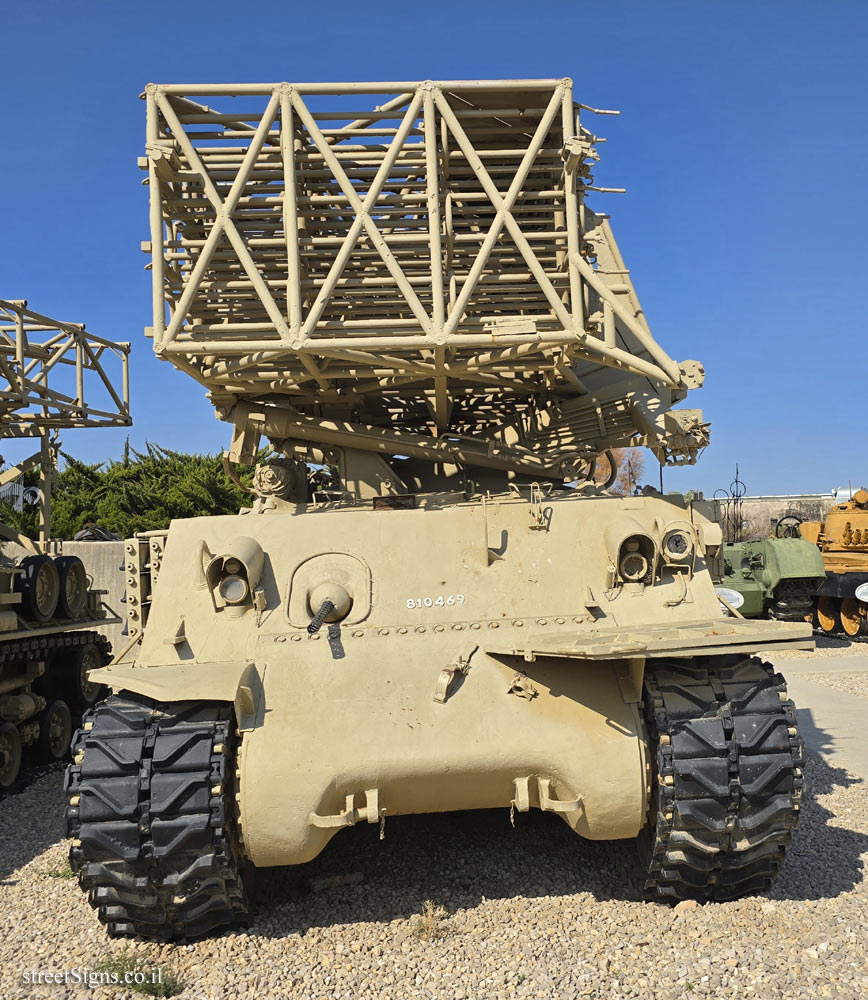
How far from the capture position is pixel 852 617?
17625mm

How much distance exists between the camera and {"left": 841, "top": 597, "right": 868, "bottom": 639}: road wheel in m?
17.4

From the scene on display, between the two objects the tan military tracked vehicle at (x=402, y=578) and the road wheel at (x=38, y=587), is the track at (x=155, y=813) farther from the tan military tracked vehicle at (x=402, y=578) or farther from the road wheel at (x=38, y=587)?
the road wheel at (x=38, y=587)

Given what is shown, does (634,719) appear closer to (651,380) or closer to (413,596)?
(413,596)

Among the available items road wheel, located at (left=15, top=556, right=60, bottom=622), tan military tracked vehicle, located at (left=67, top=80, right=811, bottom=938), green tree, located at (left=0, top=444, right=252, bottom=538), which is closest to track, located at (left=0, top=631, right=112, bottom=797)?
road wheel, located at (left=15, top=556, right=60, bottom=622)

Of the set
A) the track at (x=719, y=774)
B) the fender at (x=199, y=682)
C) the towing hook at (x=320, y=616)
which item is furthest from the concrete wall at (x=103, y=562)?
the track at (x=719, y=774)

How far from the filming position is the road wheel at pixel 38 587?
9.17 m

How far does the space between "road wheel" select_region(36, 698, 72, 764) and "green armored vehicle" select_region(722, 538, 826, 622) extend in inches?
471

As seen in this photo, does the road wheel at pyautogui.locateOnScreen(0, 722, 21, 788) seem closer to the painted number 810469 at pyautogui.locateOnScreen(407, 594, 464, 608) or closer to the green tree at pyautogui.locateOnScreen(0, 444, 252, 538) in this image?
the painted number 810469 at pyautogui.locateOnScreen(407, 594, 464, 608)

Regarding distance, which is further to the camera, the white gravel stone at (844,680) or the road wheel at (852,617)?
the road wheel at (852,617)

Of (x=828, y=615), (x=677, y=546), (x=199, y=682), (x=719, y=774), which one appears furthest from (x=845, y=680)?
(x=199, y=682)

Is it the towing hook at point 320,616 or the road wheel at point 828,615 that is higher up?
the towing hook at point 320,616

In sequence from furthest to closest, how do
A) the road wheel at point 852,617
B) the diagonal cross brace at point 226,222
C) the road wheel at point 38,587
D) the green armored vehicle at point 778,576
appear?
1. the road wheel at point 852,617
2. the green armored vehicle at point 778,576
3. the road wheel at point 38,587
4. the diagonal cross brace at point 226,222

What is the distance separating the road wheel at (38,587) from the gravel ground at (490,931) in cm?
346

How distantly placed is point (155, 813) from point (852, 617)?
16.5 metres
